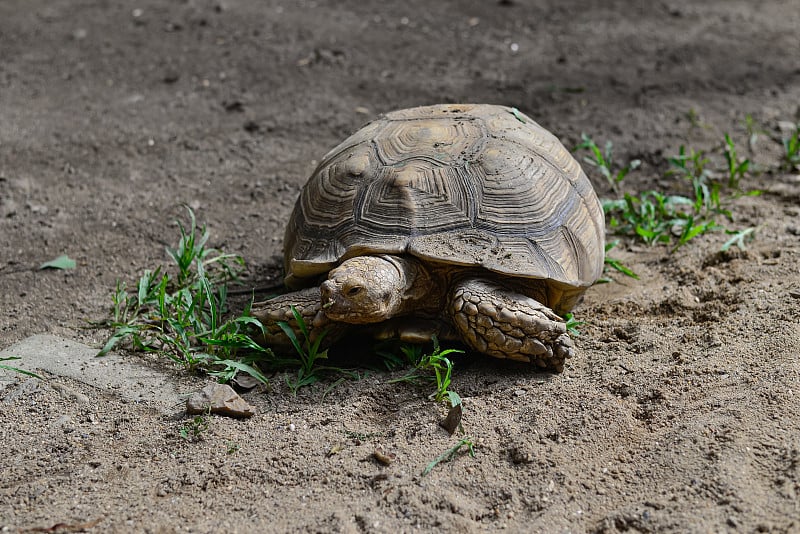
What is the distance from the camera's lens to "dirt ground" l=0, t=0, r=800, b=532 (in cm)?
240

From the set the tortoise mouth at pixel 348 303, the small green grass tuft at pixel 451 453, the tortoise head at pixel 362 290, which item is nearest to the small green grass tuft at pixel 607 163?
the tortoise head at pixel 362 290

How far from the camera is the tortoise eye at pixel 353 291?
9.52 ft

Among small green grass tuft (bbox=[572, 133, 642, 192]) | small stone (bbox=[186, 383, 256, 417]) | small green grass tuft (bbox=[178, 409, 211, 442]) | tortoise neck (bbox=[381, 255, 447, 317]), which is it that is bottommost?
small green grass tuft (bbox=[178, 409, 211, 442])

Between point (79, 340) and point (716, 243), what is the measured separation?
3.37m

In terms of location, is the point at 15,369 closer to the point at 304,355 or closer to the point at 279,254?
the point at 304,355

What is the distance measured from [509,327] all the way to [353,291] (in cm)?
64

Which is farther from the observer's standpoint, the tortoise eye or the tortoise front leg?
the tortoise front leg

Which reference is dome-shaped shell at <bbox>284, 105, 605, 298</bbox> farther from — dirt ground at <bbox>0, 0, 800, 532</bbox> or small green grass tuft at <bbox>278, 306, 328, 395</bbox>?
dirt ground at <bbox>0, 0, 800, 532</bbox>

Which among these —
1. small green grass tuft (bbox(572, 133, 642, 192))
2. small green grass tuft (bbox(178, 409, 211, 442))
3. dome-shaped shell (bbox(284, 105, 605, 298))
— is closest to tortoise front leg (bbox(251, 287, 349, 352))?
dome-shaped shell (bbox(284, 105, 605, 298))

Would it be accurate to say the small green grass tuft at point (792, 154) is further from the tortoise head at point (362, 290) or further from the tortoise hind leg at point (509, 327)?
the tortoise head at point (362, 290)

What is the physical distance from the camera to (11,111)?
5.76 meters

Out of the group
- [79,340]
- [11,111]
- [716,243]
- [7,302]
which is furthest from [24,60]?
[716,243]

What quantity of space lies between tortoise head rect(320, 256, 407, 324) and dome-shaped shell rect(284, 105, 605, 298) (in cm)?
12

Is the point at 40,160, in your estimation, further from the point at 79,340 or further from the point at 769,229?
the point at 769,229
